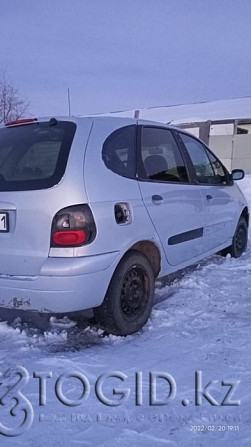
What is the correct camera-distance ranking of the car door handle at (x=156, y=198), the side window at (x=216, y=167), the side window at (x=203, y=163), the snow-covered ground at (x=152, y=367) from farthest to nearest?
the side window at (x=216, y=167), the side window at (x=203, y=163), the car door handle at (x=156, y=198), the snow-covered ground at (x=152, y=367)

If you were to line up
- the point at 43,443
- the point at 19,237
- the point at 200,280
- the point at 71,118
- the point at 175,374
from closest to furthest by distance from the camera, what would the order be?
the point at 43,443 → the point at 175,374 → the point at 19,237 → the point at 71,118 → the point at 200,280

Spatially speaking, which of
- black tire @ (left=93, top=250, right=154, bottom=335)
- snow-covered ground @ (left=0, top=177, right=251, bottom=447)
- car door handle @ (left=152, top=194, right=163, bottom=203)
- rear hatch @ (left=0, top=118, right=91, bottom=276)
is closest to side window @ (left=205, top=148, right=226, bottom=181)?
snow-covered ground @ (left=0, top=177, right=251, bottom=447)

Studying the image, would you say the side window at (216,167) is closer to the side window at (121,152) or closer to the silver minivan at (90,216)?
the silver minivan at (90,216)

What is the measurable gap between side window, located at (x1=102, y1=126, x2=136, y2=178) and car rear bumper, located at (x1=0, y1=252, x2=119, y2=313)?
0.66 m

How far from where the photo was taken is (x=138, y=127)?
3322 millimetres

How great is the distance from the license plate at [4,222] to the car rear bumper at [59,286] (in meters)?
0.31

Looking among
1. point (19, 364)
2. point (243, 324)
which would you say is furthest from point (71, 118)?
point (243, 324)

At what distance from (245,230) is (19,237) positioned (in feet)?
12.0

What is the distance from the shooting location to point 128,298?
9.85 feet

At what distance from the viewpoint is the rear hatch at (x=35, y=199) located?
2.52 m

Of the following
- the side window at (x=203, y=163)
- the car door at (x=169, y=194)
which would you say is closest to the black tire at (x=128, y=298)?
the car door at (x=169, y=194)

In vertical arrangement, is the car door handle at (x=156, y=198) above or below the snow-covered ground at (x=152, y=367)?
above

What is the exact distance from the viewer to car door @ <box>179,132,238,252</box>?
4.05 metres

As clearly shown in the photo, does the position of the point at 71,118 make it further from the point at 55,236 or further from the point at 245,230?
the point at 245,230
